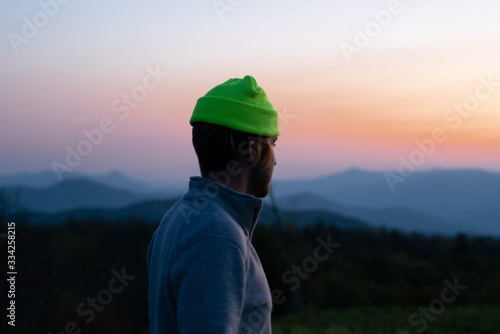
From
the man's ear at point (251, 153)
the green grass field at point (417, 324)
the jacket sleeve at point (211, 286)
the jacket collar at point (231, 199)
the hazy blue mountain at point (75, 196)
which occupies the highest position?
the man's ear at point (251, 153)

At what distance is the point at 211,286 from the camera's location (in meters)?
1.11

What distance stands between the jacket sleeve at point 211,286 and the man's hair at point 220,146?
240mm

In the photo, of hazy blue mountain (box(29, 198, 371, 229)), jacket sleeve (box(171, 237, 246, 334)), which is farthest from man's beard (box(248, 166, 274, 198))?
hazy blue mountain (box(29, 198, 371, 229))

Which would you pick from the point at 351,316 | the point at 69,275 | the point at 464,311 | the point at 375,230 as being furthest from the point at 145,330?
the point at 375,230

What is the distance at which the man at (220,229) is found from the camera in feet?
3.66

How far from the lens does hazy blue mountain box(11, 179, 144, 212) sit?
148 ft

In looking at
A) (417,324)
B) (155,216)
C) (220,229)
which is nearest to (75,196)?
(155,216)

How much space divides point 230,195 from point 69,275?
2319 cm

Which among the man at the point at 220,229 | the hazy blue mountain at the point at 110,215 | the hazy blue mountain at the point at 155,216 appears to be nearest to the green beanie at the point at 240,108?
the man at the point at 220,229

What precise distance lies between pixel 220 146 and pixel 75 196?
60401 mm

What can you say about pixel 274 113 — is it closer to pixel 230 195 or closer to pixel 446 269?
pixel 230 195

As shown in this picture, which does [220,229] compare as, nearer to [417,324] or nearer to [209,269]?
[209,269]

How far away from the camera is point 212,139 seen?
4.26 ft

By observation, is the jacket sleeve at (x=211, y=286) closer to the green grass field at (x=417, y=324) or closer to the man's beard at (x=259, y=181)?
the man's beard at (x=259, y=181)
